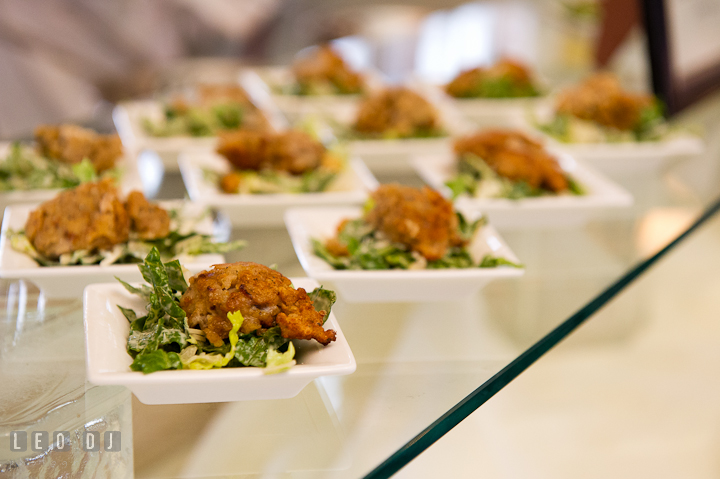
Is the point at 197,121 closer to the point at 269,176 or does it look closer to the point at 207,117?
the point at 207,117

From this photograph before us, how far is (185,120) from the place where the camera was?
9.14 feet

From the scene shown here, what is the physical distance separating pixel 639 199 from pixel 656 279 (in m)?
0.48

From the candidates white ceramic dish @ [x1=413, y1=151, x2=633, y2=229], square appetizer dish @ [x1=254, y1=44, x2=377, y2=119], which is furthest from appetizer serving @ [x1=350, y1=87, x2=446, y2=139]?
white ceramic dish @ [x1=413, y1=151, x2=633, y2=229]

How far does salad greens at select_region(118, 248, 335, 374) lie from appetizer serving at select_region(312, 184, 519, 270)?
402 mm

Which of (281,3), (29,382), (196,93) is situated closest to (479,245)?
(29,382)

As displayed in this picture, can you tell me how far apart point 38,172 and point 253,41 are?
16.2 feet

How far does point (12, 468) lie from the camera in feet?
3.56

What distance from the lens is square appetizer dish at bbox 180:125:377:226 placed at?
83.0 inches

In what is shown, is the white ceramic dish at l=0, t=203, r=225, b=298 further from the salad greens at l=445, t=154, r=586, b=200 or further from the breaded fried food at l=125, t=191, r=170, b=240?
the salad greens at l=445, t=154, r=586, b=200

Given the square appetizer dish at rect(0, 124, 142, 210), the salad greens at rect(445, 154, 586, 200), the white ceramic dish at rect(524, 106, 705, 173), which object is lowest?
the white ceramic dish at rect(524, 106, 705, 173)

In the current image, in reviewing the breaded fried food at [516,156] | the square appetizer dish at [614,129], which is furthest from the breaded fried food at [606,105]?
the breaded fried food at [516,156]

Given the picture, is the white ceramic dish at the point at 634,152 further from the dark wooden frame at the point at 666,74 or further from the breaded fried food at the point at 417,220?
the breaded fried food at the point at 417,220

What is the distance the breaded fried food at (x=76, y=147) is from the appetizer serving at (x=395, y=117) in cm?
108

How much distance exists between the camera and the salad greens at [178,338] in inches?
47.3
